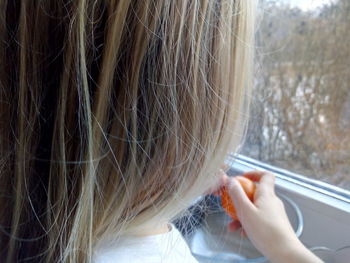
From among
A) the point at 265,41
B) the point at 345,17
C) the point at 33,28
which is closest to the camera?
the point at 33,28

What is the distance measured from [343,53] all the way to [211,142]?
11.8 inches

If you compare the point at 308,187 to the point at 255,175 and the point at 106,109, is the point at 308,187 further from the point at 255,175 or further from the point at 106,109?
the point at 106,109

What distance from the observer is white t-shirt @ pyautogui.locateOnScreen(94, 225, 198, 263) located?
1.37ft

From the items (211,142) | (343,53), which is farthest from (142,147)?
(343,53)

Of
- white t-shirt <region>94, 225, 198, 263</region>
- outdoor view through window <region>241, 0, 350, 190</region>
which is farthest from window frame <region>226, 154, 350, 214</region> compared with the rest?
white t-shirt <region>94, 225, 198, 263</region>

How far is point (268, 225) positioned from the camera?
502 millimetres

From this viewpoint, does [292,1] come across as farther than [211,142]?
Yes

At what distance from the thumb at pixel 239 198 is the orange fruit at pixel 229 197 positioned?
2cm

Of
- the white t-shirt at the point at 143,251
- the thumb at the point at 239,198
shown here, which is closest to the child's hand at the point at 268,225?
the thumb at the point at 239,198

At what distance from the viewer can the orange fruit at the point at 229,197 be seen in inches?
22.1

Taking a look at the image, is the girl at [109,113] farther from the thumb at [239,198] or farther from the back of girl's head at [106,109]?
the thumb at [239,198]

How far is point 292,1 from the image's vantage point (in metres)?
0.61

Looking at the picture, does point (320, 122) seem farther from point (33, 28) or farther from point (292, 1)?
point (33, 28)

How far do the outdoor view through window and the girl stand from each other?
21 cm
